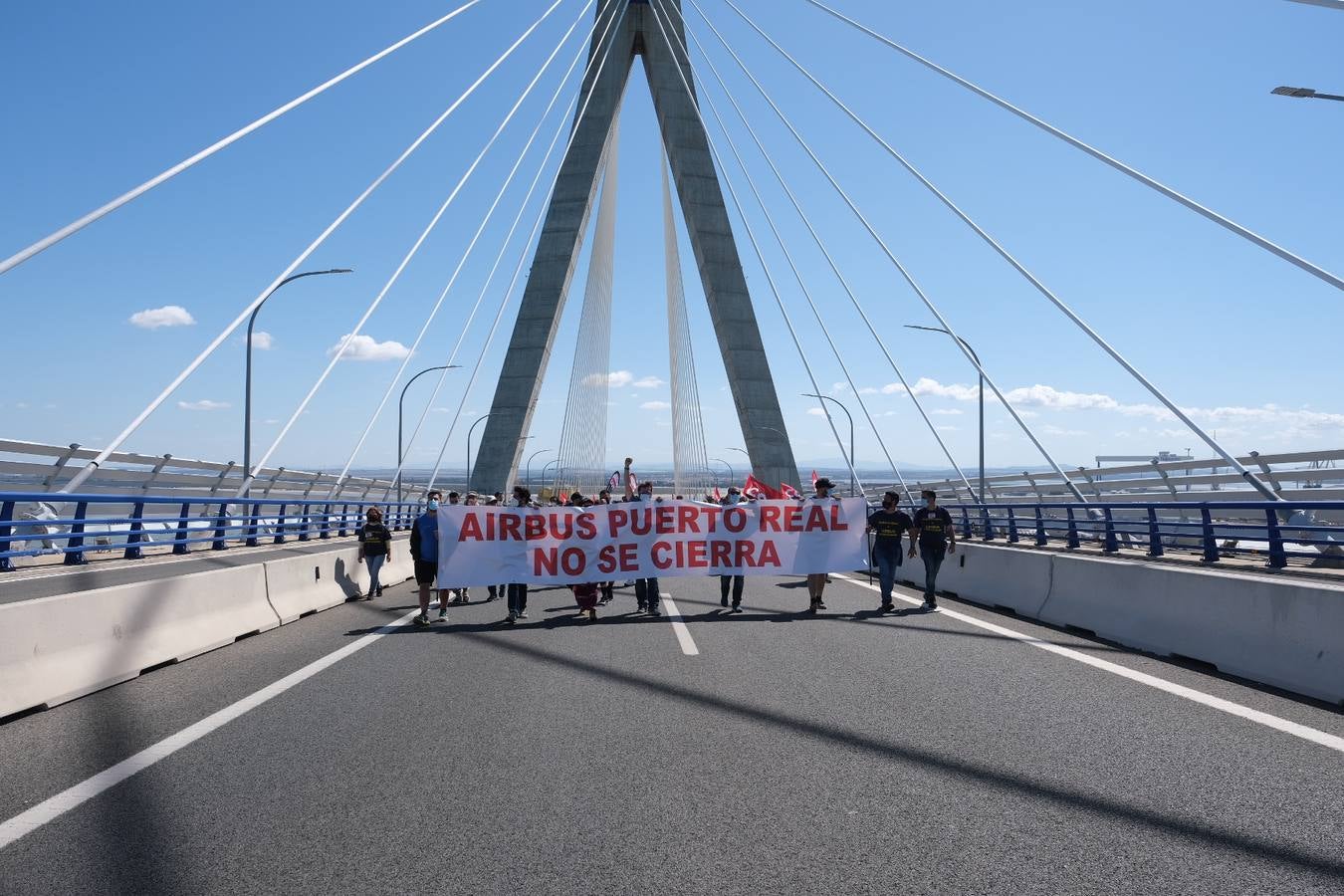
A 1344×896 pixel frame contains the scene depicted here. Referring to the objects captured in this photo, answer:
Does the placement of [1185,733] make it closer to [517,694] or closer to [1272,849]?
[1272,849]

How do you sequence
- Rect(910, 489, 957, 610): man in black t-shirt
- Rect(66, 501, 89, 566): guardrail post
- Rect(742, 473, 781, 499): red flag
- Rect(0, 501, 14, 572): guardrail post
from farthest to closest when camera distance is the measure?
1. Rect(742, 473, 781, 499): red flag
2. Rect(66, 501, 89, 566): guardrail post
3. Rect(910, 489, 957, 610): man in black t-shirt
4. Rect(0, 501, 14, 572): guardrail post

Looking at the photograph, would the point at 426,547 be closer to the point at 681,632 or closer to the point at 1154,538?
the point at 681,632

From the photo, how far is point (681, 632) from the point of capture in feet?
40.2

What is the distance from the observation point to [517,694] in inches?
321

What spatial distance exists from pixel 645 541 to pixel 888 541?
3.34 meters

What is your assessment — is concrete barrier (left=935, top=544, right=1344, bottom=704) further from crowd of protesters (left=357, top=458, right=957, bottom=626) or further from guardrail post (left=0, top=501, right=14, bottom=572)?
guardrail post (left=0, top=501, right=14, bottom=572)

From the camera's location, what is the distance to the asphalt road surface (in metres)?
4.23

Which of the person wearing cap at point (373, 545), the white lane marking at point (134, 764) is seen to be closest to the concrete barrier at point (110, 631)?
the white lane marking at point (134, 764)

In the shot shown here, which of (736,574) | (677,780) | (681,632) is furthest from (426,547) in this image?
(677,780)

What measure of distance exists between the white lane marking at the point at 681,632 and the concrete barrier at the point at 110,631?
16.2 ft

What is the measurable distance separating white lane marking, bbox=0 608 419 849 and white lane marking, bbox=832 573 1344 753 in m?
6.95

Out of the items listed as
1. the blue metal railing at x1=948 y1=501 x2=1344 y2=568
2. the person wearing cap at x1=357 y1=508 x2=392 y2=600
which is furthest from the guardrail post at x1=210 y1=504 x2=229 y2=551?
the blue metal railing at x1=948 y1=501 x2=1344 y2=568

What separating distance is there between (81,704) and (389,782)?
13.3 ft

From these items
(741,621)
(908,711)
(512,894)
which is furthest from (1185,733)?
(741,621)
